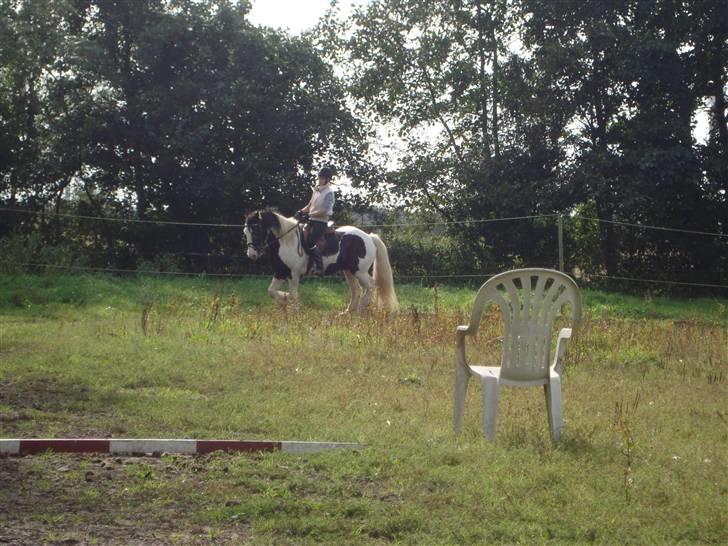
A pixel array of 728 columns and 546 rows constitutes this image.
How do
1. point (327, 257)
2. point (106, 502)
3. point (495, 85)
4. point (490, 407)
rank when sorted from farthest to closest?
point (495, 85) → point (327, 257) → point (490, 407) → point (106, 502)

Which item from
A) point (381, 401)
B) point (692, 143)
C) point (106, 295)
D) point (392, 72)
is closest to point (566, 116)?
point (692, 143)

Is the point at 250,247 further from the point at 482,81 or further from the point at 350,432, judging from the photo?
the point at 482,81

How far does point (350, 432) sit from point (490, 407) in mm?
995

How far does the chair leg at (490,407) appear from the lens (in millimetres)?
6890

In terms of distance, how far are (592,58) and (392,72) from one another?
18.4ft

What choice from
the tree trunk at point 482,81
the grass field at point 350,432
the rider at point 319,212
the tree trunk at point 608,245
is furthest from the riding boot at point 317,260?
the tree trunk at point 482,81

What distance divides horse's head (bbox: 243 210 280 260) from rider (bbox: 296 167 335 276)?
474 mm

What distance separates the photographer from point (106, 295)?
1744 centimetres

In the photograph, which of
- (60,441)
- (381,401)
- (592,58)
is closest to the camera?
(60,441)

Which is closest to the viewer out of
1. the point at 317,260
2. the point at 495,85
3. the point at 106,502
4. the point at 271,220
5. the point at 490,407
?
the point at 106,502

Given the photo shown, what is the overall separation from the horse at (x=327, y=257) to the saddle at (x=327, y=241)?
0.02m

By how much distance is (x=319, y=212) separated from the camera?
16.8 m

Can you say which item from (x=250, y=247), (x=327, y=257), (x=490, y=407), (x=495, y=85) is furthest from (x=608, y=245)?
(x=490, y=407)

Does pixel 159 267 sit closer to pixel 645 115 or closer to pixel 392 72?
pixel 392 72
